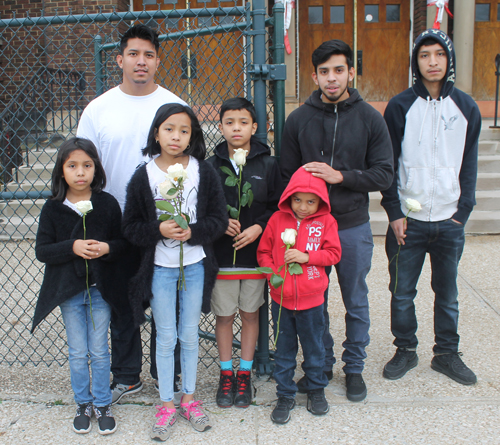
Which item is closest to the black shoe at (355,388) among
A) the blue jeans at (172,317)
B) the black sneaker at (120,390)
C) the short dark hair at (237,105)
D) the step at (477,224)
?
the blue jeans at (172,317)

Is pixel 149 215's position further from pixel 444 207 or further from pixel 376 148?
pixel 444 207

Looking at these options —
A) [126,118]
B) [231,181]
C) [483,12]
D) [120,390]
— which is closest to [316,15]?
[483,12]

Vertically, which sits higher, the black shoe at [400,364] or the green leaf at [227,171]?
the green leaf at [227,171]

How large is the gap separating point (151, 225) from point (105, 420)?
1084 mm

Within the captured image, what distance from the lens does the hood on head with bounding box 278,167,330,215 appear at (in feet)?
8.06

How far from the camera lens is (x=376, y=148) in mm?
2650

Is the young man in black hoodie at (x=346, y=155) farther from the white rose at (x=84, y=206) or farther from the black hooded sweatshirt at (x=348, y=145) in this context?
the white rose at (x=84, y=206)

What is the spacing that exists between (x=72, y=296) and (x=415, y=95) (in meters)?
2.30

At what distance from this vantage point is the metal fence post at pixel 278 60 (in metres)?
2.79

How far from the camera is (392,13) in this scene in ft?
31.1

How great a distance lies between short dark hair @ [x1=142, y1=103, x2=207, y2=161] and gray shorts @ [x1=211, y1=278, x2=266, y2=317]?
0.74 meters

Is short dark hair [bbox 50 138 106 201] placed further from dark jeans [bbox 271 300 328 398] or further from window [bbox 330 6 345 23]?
window [bbox 330 6 345 23]

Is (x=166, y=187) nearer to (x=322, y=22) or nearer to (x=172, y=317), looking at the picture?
(x=172, y=317)

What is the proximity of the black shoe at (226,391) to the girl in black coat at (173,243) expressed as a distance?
0.18m
